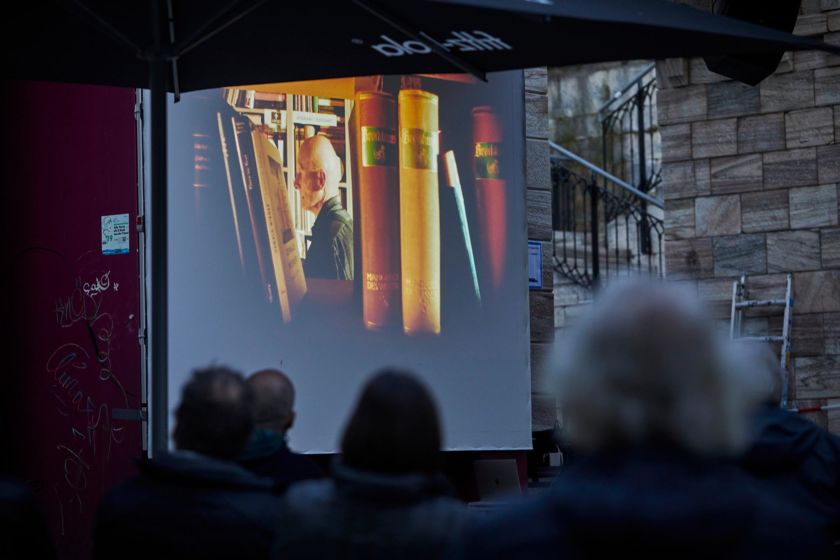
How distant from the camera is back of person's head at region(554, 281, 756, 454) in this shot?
2123 millimetres

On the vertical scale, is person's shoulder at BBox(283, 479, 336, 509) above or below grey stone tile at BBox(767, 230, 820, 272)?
below

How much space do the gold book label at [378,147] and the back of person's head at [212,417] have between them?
12.0 feet

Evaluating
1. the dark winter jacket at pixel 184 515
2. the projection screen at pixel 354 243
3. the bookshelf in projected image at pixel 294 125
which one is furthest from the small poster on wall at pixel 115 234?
the dark winter jacket at pixel 184 515

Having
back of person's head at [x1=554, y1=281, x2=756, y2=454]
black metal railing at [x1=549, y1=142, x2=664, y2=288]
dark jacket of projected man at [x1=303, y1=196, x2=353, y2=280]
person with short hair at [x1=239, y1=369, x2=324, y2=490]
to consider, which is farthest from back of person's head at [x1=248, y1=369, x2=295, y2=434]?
black metal railing at [x1=549, y1=142, x2=664, y2=288]

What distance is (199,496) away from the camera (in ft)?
10.7

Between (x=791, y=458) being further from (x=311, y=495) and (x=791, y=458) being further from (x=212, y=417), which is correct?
(x=311, y=495)

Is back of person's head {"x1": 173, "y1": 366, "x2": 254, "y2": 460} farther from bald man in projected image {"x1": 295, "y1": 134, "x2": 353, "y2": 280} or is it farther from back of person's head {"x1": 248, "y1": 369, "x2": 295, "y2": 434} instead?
bald man in projected image {"x1": 295, "y1": 134, "x2": 353, "y2": 280}

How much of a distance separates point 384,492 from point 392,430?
0.44 feet

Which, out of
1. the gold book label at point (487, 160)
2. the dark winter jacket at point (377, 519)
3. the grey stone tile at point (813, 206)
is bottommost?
the dark winter jacket at point (377, 519)

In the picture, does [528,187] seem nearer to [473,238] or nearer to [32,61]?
[473,238]

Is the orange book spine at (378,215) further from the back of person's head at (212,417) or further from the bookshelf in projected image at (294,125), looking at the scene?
the back of person's head at (212,417)

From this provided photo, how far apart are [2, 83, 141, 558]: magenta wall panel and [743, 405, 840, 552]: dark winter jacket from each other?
A: 358 centimetres

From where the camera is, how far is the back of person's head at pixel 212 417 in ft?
10.9

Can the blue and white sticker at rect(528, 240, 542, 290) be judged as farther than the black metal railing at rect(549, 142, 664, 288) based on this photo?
No
